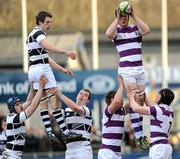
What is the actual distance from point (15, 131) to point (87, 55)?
898 inches

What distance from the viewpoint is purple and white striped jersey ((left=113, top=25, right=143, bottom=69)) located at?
52.9ft

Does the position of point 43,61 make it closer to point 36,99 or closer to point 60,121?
point 36,99

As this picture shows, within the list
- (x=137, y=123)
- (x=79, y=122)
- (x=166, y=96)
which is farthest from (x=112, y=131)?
(x=166, y=96)

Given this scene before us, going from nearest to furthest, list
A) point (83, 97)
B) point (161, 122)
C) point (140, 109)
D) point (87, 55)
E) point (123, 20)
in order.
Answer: point (140, 109) → point (161, 122) → point (123, 20) → point (83, 97) → point (87, 55)

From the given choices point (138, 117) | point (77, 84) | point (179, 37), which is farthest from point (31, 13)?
point (138, 117)

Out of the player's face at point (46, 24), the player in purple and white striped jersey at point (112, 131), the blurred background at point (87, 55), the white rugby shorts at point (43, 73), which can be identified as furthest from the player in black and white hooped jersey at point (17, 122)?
the blurred background at point (87, 55)

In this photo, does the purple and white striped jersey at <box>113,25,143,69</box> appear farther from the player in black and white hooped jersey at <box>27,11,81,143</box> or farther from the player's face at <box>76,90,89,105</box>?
the player in black and white hooped jersey at <box>27,11,81,143</box>

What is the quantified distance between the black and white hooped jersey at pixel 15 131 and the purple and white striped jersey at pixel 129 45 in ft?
6.67

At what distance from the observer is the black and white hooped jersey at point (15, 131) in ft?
52.7

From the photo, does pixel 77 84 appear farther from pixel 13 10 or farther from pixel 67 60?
pixel 13 10

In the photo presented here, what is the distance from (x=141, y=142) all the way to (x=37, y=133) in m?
10.5

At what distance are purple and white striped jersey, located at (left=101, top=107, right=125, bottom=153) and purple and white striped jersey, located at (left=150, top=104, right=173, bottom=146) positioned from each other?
91 centimetres

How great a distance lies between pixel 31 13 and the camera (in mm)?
40500

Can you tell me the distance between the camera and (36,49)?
643 inches
